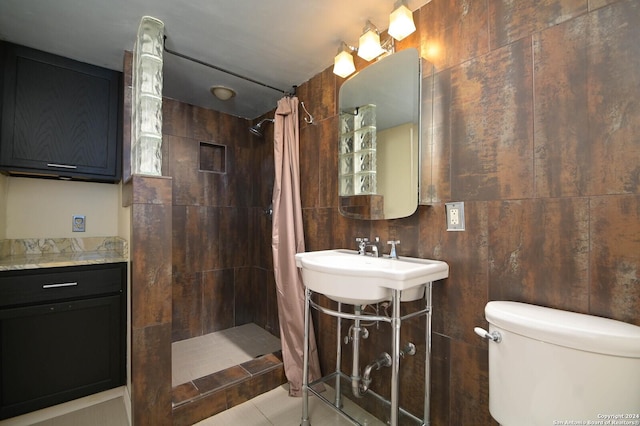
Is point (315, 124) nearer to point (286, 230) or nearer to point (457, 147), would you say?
point (286, 230)

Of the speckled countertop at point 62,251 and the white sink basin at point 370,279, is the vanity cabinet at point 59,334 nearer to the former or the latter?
the speckled countertop at point 62,251

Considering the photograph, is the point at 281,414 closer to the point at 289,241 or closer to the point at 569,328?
the point at 289,241

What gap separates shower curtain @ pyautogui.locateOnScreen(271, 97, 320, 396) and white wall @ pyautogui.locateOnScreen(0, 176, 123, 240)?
3.33ft

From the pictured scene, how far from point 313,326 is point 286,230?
0.72 m

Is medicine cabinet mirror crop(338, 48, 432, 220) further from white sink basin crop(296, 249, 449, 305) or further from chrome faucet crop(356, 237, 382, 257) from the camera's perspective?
white sink basin crop(296, 249, 449, 305)

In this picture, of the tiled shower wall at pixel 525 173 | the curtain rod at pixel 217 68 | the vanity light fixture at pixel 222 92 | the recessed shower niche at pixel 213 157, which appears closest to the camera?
the tiled shower wall at pixel 525 173

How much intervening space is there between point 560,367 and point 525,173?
2.17 feet

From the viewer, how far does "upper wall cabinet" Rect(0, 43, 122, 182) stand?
5.58 feet

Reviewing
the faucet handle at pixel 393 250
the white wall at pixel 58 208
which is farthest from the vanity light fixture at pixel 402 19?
the white wall at pixel 58 208

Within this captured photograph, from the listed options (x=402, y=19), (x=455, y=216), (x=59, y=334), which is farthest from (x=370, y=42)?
(x=59, y=334)

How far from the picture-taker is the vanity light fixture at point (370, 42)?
1.47 metres

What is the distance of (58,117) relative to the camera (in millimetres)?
1819

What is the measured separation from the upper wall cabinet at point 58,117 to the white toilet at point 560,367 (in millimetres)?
2454

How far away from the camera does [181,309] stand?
2.52 metres
